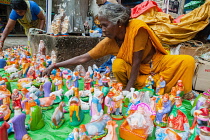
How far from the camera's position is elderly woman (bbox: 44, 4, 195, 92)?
6.31 feet

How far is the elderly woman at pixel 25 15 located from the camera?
3.37 m

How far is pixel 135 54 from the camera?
2105 mm

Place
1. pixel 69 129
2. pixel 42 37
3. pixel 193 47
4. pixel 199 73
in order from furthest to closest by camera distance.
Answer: pixel 42 37 < pixel 193 47 < pixel 199 73 < pixel 69 129

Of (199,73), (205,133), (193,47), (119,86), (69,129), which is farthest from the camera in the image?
(193,47)

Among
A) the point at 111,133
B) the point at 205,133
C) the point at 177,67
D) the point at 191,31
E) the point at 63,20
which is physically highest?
the point at 63,20

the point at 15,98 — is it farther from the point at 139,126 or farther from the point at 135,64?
the point at 135,64

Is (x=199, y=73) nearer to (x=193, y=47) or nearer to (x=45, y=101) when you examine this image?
(x=193, y=47)

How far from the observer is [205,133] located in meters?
0.92

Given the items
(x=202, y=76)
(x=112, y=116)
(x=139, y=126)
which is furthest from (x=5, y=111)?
(x=202, y=76)

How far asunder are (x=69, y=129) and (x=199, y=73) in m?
2.11

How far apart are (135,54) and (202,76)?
1203mm

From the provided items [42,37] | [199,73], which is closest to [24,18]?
[42,37]

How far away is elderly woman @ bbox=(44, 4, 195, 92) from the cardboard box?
494 millimetres

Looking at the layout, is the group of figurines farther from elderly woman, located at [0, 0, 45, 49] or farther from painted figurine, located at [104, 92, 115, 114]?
elderly woman, located at [0, 0, 45, 49]
